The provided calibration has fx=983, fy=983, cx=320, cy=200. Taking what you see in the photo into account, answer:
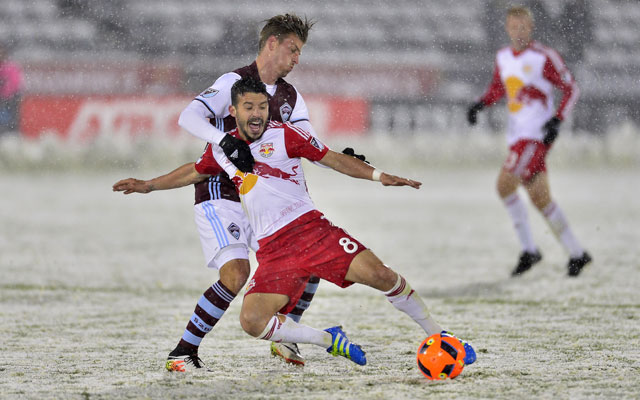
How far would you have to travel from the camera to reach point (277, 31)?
475 cm

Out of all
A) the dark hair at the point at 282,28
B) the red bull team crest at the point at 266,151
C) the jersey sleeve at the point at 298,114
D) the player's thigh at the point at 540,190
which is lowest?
the player's thigh at the point at 540,190

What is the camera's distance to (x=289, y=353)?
182 inches

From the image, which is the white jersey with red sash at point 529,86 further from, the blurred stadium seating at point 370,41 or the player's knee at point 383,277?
the blurred stadium seating at point 370,41

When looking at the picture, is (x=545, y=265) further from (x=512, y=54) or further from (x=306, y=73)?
(x=306, y=73)

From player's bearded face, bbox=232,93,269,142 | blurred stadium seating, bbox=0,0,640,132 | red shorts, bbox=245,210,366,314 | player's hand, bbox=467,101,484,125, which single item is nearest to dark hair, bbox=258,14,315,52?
player's bearded face, bbox=232,93,269,142

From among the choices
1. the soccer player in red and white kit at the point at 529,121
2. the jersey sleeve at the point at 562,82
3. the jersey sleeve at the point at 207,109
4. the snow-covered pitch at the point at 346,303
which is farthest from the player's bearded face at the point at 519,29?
the jersey sleeve at the point at 207,109

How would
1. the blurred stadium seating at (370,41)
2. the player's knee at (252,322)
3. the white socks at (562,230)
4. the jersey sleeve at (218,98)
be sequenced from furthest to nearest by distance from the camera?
the blurred stadium seating at (370,41) → the white socks at (562,230) → the jersey sleeve at (218,98) → the player's knee at (252,322)

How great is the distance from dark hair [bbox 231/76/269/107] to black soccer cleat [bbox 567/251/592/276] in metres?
3.90

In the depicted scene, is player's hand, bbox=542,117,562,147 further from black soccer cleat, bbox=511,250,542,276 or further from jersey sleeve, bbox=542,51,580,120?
black soccer cleat, bbox=511,250,542,276

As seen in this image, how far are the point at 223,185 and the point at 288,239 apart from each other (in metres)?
0.54

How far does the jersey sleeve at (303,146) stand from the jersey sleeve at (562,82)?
12.7 feet

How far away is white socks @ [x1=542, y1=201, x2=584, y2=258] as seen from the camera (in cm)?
765

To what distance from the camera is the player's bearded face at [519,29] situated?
7844 millimetres

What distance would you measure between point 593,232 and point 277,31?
246 inches
